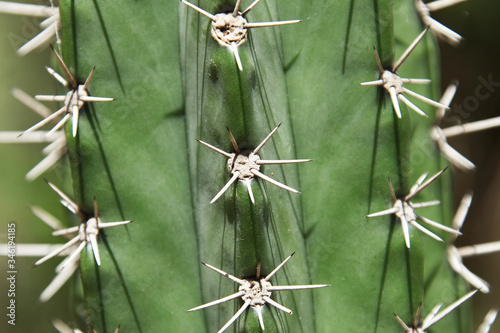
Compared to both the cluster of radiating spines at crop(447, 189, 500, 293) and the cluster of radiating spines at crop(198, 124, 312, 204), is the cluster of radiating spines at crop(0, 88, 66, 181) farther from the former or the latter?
the cluster of radiating spines at crop(447, 189, 500, 293)

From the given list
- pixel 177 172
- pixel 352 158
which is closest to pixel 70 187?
pixel 177 172

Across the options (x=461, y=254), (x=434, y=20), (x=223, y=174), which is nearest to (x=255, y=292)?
(x=223, y=174)

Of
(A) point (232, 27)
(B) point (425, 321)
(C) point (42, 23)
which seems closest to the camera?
(A) point (232, 27)

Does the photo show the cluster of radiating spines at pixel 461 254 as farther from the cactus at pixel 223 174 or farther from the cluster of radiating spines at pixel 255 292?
the cluster of radiating spines at pixel 255 292

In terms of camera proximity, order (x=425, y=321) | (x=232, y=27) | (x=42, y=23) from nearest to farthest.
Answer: (x=232, y=27) → (x=425, y=321) → (x=42, y=23)

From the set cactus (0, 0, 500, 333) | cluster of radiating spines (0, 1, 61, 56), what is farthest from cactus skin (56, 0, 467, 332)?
cluster of radiating spines (0, 1, 61, 56)

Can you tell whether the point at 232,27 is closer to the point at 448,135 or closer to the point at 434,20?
the point at 434,20
